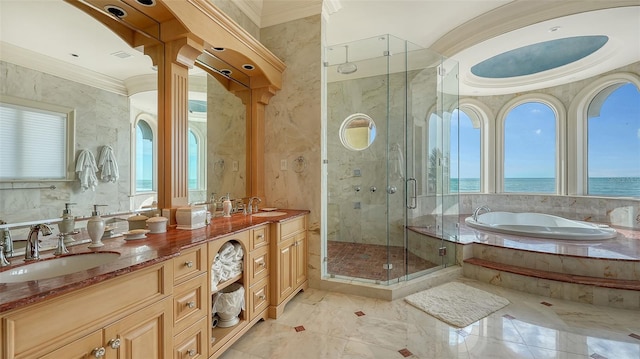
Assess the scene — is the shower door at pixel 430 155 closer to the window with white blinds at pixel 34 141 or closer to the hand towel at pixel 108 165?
the hand towel at pixel 108 165

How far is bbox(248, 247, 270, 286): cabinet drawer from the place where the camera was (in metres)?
1.94

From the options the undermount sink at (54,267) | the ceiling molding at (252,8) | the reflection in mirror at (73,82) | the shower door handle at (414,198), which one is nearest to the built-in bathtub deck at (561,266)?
the shower door handle at (414,198)

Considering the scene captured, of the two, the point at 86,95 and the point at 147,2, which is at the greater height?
the point at 147,2

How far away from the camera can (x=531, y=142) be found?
17.8ft

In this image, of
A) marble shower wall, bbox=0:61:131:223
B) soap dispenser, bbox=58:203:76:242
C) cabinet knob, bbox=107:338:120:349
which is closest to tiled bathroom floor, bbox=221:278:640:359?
cabinet knob, bbox=107:338:120:349

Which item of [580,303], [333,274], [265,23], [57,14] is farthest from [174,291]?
[580,303]

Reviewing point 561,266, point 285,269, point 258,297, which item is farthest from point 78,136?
point 561,266

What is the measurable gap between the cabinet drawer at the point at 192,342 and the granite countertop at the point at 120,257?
1.46 feet

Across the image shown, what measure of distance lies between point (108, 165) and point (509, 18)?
163 inches

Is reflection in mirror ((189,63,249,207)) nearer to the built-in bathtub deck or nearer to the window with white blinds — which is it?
the window with white blinds

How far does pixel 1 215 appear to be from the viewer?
1129 mm

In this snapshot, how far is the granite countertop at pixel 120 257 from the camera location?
759 mm

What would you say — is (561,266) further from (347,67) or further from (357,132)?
(347,67)

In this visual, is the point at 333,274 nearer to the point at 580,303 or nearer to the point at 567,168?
the point at 580,303
